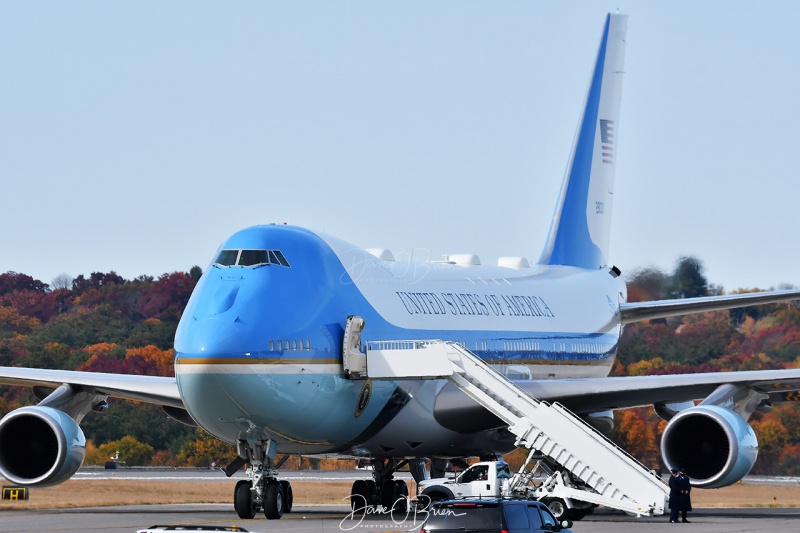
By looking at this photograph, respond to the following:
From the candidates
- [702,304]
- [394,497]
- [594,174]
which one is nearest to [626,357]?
[594,174]

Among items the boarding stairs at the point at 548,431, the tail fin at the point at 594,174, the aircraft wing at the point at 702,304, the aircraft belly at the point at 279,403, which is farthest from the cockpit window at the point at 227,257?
the tail fin at the point at 594,174

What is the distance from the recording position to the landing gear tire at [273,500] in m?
27.0

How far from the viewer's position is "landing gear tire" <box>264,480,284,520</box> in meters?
27.0

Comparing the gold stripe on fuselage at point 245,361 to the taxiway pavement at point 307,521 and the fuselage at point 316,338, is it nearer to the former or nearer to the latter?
the fuselage at point 316,338

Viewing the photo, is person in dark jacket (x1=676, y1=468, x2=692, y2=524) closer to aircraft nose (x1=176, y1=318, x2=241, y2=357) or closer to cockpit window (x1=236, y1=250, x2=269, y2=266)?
cockpit window (x1=236, y1=250, x2=269, y2=266)

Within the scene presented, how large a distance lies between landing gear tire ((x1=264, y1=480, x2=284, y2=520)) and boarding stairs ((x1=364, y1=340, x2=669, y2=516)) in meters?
2.68

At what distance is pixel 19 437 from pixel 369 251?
27.1ft

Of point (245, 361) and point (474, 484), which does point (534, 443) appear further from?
point (245, 361)

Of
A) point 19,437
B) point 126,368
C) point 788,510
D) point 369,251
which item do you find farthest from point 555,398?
point 126,368

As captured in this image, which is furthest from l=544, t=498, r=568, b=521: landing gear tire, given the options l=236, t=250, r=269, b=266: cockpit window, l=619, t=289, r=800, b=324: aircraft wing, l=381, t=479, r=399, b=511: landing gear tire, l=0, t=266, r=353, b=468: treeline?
l=0, t=266, r=353, b=468: treeline

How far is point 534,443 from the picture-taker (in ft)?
90.6

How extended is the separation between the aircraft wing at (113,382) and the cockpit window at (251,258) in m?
3.93

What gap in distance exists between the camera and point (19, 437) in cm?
3086

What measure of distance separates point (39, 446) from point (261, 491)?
6.15m
